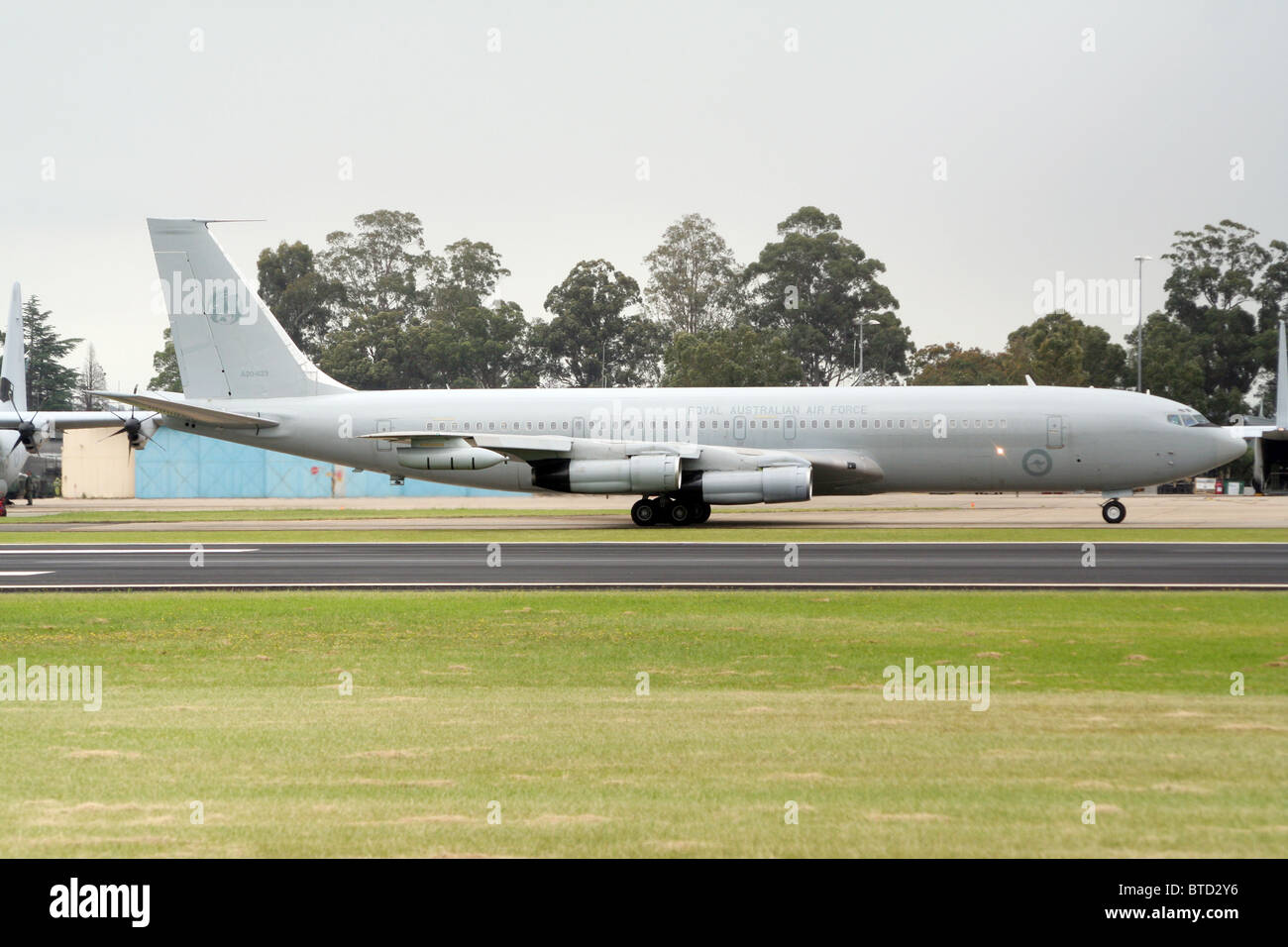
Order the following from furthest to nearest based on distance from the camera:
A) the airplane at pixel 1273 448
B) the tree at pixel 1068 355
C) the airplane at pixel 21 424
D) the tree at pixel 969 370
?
the tree at pixel 969 370
the tree at pixel 1068 355
the airplane at pixel 1273 448
the airplane at pixel 21 424

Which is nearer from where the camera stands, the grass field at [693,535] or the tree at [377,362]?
the grass field at [693,535]

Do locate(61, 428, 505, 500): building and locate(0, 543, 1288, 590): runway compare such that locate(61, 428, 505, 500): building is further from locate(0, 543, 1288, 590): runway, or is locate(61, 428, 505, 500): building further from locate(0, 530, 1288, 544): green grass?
locate(0, 543, 1288, 590): runway

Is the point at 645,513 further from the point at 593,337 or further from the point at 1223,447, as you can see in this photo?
the point at 593,337

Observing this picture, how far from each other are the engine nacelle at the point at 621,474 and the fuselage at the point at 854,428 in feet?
5.58

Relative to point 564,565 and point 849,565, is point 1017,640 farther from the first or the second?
point 564,565

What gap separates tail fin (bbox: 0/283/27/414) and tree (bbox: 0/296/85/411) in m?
56.5

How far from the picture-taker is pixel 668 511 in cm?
4100

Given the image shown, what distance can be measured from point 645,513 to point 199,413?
1445 centimetres

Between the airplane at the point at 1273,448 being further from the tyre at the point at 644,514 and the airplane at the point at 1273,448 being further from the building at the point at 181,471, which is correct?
the tyre at the point at 644,514

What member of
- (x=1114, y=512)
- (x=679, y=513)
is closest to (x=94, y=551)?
(x=679, y=513)

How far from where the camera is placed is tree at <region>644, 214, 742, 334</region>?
129875 mm

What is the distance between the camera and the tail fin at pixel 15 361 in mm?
63250

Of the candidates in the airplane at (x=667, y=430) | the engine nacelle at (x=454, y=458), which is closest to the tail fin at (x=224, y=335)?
the airplane at (x=667, y=430)

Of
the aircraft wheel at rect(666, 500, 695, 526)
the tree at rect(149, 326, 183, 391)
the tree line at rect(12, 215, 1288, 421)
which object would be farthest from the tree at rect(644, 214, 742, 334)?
the aircraft wheel at rect(666, 500, 695, 526)
